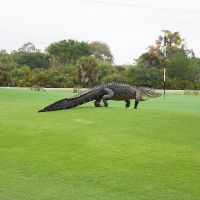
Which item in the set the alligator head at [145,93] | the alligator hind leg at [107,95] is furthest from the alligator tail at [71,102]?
the alligator head at [145,93]

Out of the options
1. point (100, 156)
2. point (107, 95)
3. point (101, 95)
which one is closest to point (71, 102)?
point (101, 95)

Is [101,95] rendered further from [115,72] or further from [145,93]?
[115,72]

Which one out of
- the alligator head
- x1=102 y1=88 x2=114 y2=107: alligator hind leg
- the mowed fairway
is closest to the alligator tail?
x1=102 y1=88 x2=114 y2=107: alligator hind leg

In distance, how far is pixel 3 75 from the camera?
146 feet

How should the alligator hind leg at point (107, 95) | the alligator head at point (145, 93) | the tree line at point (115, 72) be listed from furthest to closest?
the tree line at point (115, 72), the alligator head at point (145, 93), the alligator hind leg at point (107, 95)

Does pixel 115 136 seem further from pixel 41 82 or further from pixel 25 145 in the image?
pixel 41 82

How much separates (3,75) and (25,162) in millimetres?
36878

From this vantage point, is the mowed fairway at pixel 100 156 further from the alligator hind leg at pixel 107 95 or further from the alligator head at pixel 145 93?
the alligator head at pixel 145 93

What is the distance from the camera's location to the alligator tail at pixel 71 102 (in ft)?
45.1

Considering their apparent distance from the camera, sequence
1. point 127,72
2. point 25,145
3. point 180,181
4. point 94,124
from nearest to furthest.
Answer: point 180,181
point 25,145
point 94,124
point 127,72

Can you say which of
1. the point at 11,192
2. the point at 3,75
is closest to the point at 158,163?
the point at 11,192

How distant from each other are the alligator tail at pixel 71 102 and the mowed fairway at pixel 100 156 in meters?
0.73

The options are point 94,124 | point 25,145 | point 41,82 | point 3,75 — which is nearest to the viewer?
point 25,145

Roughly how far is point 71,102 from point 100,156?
5404mm
